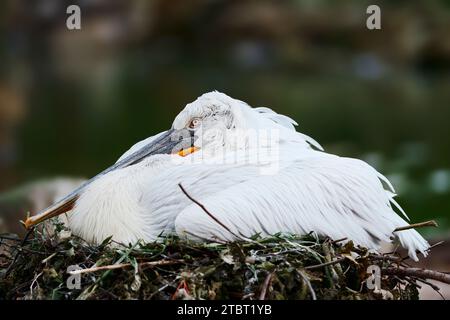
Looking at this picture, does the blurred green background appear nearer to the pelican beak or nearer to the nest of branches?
the pelican beak

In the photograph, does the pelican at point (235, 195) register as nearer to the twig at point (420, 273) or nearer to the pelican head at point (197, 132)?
the pelican head at point (197, 132)

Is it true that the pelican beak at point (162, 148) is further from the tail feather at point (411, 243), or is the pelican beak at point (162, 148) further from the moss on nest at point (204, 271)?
the tail feather at point (411, 243)

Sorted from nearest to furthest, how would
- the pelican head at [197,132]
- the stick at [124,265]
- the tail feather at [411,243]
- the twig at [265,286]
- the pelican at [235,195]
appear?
the twig at [265,286], the stick at [124,265], the pelican at [235,195], the tail feather at [411,243], the pelican head at [197,132]

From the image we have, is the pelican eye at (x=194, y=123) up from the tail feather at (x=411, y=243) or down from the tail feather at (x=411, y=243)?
up

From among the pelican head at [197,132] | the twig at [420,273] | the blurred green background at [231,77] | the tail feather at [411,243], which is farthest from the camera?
the blurred green background at [231,77]

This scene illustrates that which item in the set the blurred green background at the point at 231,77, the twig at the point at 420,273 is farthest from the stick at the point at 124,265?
the blurred green background at the point at 231,77

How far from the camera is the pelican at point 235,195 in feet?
15.4

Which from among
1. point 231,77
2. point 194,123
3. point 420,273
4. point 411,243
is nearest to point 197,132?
point 194,123

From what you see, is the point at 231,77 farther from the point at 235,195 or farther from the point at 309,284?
the point at 309,284

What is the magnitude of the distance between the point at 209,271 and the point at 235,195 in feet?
1.98

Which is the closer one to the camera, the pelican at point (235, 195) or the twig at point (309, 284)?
the twig at point (309, 284)

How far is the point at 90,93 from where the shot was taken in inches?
808

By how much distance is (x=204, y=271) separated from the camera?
424 cm

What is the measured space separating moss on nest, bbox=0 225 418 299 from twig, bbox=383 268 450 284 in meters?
0.05
